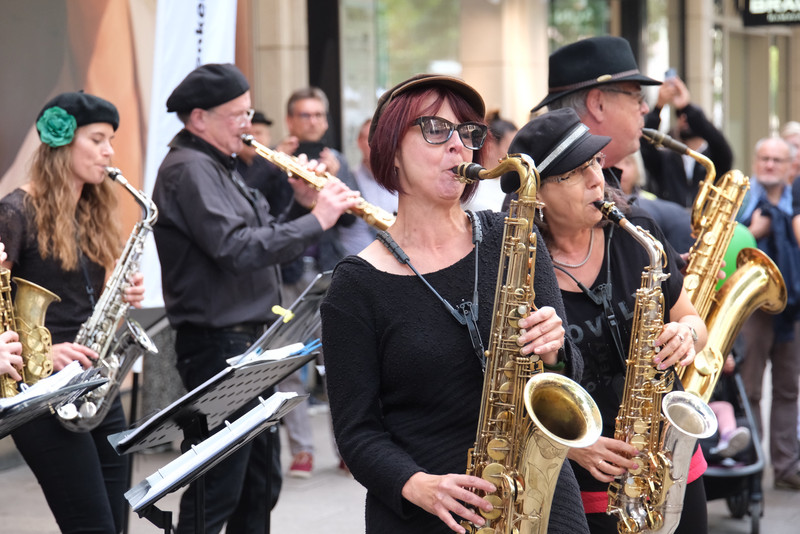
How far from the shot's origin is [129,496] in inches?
115

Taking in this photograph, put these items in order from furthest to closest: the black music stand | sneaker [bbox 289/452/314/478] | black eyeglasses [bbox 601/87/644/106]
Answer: sneaker [bbox 289/452/314/478], black eyeglasses [bbox 601/87/644/106], the black music stand

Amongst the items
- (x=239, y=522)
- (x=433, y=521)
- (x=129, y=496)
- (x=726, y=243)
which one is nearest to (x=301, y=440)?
(x=239, y=522)

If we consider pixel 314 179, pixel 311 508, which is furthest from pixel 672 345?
pixel 311 508

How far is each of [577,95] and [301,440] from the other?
386 centimetres

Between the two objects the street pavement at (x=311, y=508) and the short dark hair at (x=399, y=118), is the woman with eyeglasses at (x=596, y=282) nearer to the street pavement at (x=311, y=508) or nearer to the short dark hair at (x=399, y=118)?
the short dark hair at (x=399, y=118)

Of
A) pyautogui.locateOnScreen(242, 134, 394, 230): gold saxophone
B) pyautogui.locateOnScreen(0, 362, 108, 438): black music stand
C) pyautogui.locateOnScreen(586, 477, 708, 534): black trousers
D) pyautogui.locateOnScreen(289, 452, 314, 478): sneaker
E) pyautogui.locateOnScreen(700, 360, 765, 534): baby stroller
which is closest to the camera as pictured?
pyautogui.locateOnScreen(0, 362, 108, 438): black music stand

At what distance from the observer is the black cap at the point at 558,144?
9.77 ft

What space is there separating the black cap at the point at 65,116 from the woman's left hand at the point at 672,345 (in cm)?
251

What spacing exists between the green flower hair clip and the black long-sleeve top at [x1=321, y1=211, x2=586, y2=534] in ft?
6.80

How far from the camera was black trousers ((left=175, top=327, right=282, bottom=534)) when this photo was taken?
14.0ft

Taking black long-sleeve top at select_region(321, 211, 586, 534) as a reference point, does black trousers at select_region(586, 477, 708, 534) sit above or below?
below

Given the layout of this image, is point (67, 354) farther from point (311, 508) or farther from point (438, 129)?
point (311, 508)

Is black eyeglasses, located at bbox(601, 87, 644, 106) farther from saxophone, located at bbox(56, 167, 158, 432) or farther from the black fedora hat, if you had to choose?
saxophone, located at bbox(56, 167, 158, 432)

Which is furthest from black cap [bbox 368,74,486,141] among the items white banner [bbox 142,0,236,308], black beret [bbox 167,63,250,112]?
white banner [bbox 142,0,236,308]
